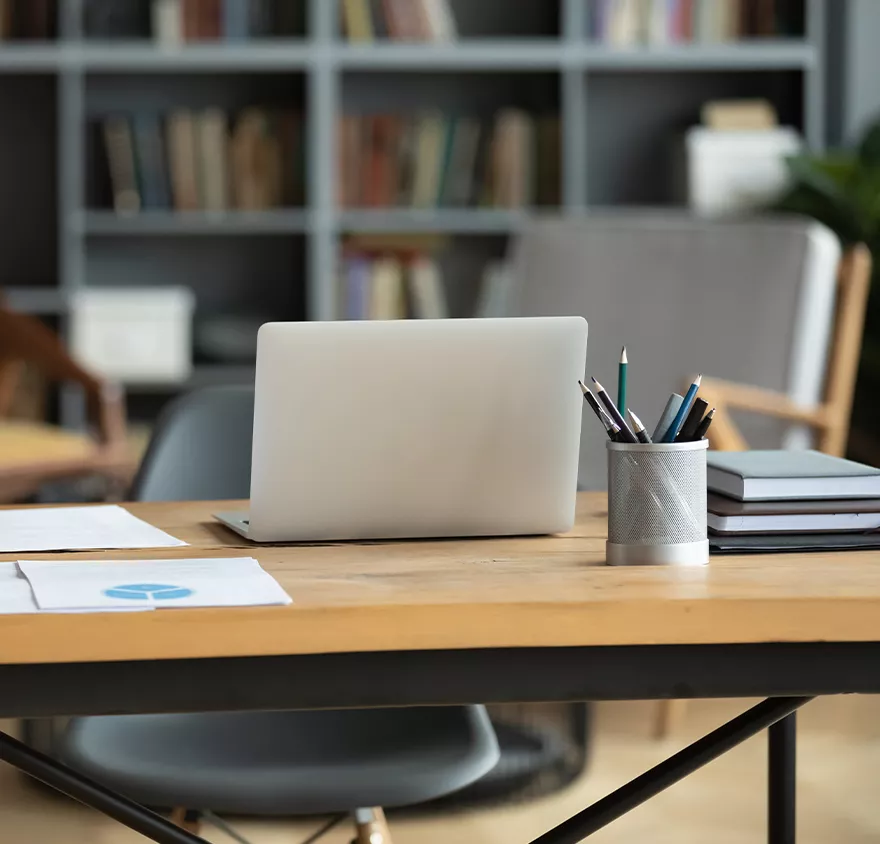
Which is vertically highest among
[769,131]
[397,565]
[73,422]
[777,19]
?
[777,19]

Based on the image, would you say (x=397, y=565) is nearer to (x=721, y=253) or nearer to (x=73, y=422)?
(x=721, y=253)

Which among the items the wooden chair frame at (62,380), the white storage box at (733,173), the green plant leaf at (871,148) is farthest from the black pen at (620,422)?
the white storage box at (733,173)

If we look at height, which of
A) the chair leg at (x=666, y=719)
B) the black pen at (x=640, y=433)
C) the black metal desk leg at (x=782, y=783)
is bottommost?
the chair leg at (x=666, y=719)

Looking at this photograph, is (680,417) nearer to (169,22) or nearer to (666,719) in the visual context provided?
(666,719)

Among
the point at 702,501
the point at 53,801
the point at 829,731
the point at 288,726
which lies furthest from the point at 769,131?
the point at 702,501

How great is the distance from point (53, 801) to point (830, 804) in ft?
4.03

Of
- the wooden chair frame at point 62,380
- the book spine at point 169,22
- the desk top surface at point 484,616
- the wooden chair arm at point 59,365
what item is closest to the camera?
the desk top surface at point 484,616

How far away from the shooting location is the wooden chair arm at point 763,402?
2426 mm

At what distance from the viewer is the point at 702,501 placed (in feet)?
3.28

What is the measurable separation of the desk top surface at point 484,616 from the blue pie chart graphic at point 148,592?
40mm

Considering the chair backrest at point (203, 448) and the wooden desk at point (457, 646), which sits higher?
the wooden desk at point (457, 646)

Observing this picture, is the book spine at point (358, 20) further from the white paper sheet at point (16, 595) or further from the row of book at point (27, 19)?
the white paper sheet at point (16, 595)

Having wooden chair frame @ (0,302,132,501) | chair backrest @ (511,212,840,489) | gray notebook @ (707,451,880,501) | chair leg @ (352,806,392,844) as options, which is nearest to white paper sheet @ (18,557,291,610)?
gray notebook @ (707,451,880,501)

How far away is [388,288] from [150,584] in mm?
3407
